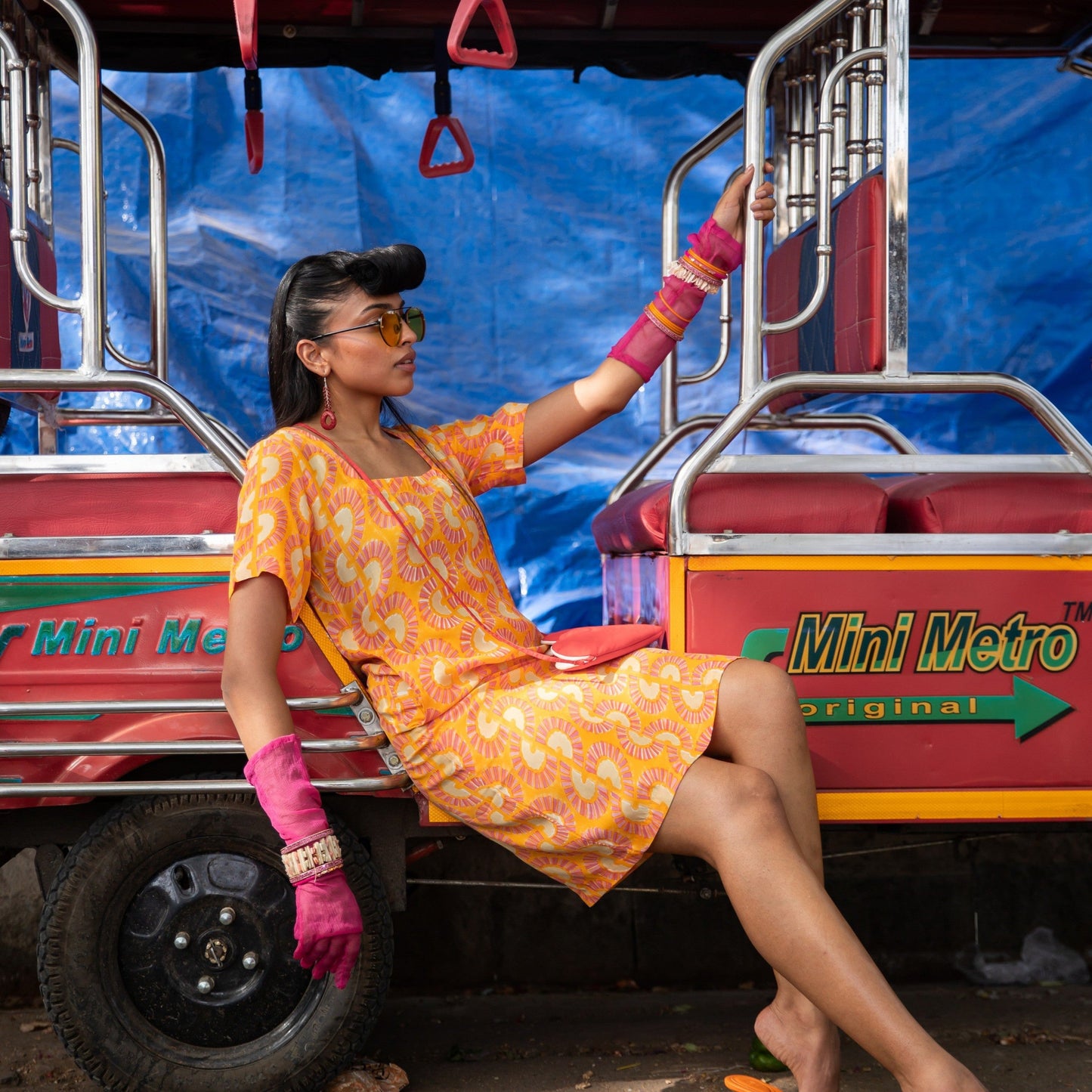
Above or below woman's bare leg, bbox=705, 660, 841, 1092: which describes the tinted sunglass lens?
above

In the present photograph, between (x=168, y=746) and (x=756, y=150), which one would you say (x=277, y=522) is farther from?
(x=756, y=150)

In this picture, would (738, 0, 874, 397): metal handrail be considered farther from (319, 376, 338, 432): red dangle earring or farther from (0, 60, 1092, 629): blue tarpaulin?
(0, 60, 1092, 629): blue tarpaulin

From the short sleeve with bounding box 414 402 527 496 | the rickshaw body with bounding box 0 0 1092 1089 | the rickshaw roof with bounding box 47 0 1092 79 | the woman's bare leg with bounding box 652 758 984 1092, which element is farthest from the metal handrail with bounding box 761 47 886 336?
the woman's bare leg with bounding box 652 758 984 1092

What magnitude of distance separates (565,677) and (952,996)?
67.1 inches

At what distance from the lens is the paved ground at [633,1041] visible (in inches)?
96.9

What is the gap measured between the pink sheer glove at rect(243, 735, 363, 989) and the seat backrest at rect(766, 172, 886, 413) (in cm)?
128

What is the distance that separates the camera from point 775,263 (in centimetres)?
305

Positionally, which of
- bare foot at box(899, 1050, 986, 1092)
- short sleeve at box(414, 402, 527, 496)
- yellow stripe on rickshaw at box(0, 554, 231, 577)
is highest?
short sleeve at box(414, 402, 527, 496)

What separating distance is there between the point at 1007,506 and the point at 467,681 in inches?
41.7

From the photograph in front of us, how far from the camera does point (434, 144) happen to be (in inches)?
113

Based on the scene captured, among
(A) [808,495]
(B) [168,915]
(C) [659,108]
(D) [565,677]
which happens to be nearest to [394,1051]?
(B) [168,915]

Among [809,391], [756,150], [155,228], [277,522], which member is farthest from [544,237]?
[277,522]

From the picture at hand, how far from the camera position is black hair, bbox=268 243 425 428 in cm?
219

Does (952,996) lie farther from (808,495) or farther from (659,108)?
(659,108)
